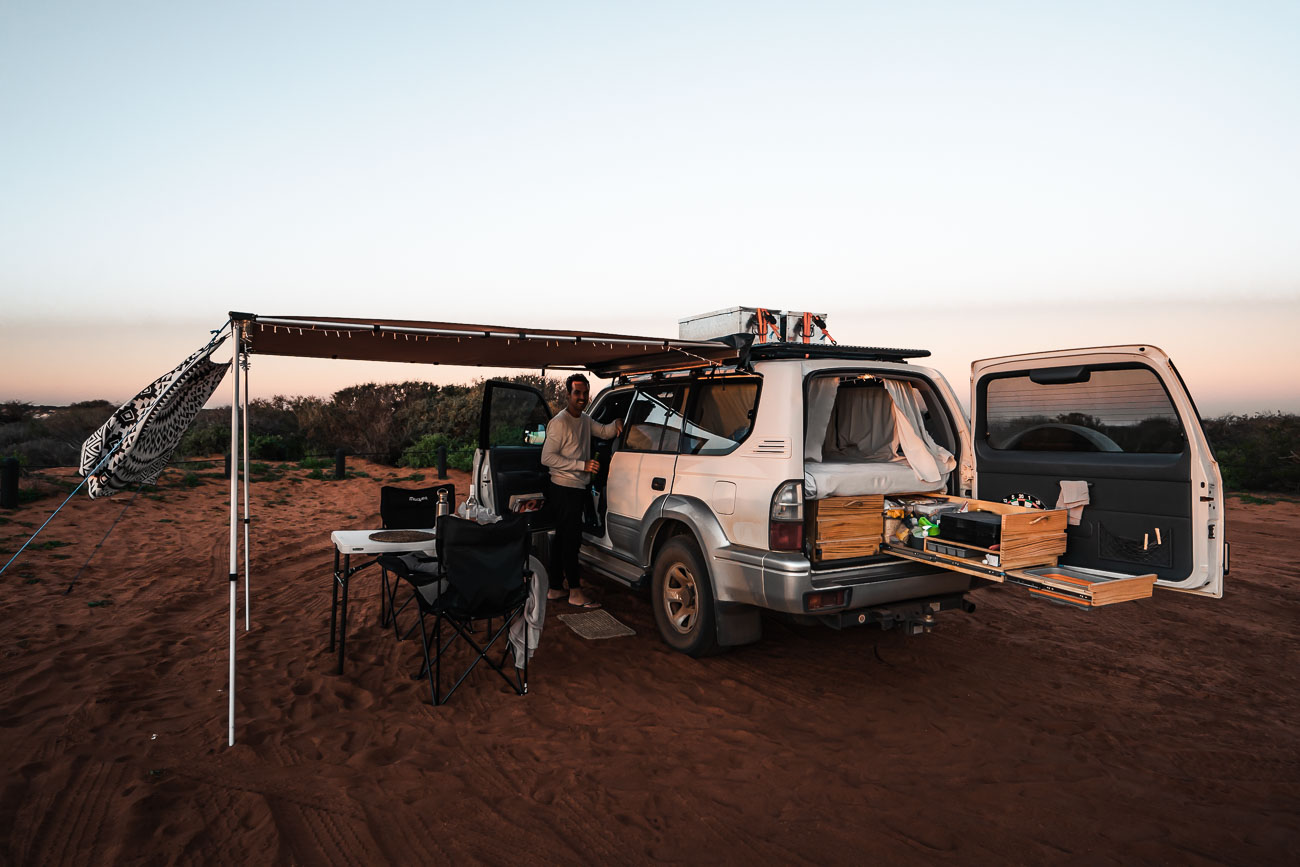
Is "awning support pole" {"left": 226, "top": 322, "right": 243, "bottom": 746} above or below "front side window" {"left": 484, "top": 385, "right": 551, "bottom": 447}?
below

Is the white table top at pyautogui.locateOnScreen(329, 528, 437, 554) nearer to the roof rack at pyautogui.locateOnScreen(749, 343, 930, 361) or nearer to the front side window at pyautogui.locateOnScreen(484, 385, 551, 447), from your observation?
the roof rack at pyautogui.locateOnScreen(749, 343, 930, 361)

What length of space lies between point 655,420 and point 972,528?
2.50m

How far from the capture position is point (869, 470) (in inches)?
173

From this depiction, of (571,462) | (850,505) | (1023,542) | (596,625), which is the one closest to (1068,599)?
(1023,542)

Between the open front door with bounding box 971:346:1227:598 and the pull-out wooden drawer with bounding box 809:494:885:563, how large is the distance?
1159mm

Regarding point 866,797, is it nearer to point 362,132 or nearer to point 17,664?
point 17,664

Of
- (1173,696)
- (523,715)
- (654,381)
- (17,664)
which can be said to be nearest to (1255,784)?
(1173,696)

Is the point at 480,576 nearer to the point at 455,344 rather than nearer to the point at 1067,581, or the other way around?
the point at 455,344

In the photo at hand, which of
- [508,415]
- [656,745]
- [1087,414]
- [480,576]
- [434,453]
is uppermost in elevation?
[508,415]

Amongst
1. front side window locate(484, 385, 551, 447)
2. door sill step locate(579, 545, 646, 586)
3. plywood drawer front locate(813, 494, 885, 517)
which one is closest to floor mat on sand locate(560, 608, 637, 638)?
door sill step locate(579, 545, 646, 586)

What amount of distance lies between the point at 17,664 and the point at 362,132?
7.62 meters

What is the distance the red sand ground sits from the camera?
2820 millimetres

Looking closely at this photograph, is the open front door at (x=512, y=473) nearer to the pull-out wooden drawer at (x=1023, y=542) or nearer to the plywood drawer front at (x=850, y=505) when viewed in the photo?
the plywood drawer front at (x=850, y=505)

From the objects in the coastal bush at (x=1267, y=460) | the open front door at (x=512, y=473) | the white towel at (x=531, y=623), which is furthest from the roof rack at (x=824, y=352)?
the coastal bush at (x=1267, y=460)
